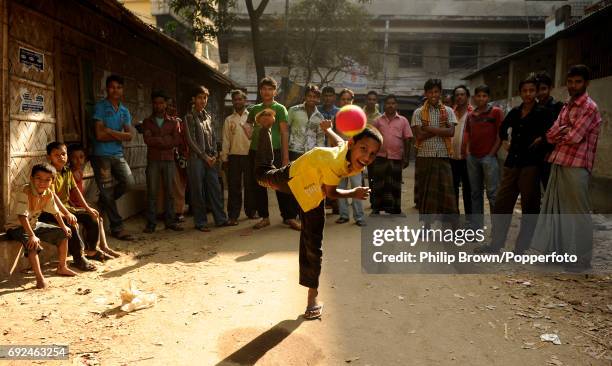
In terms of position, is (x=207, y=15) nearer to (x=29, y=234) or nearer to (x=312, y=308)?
(x=29, y=234)

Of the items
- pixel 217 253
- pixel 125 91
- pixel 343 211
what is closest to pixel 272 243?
pixel 217 253

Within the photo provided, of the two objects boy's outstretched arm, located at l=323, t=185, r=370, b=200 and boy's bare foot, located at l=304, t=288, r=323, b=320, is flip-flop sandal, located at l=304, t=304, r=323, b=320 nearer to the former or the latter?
boy's bare foot, located at l=304, t=288, r=323, b=320

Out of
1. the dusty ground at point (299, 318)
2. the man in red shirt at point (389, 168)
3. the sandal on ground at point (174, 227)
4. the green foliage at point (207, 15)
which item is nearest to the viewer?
the dusty ground at point (299, 318)

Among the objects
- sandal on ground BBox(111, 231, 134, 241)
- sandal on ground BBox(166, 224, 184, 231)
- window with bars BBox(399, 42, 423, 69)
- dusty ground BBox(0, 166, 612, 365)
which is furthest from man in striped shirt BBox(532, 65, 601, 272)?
window with bars BBox(399, 42, 423, 69)

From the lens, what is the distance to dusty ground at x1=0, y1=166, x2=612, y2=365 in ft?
8.96

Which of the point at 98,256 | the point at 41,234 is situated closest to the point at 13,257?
the point at 41,234

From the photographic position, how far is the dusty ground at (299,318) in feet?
8.96

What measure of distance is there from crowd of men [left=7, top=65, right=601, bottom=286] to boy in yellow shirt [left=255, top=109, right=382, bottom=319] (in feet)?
3.96

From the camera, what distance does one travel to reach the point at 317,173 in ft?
10.5

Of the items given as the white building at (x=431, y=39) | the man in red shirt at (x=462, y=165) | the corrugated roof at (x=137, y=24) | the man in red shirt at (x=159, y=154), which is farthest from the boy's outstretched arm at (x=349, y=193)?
the white building at (x=431, y=39)

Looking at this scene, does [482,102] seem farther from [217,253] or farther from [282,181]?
[217,253]

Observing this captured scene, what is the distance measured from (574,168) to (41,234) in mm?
5120

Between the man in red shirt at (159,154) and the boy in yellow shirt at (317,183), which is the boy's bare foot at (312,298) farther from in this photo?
the man in red shirt at (159,154)

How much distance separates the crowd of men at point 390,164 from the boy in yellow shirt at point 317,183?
1207 millimetres
